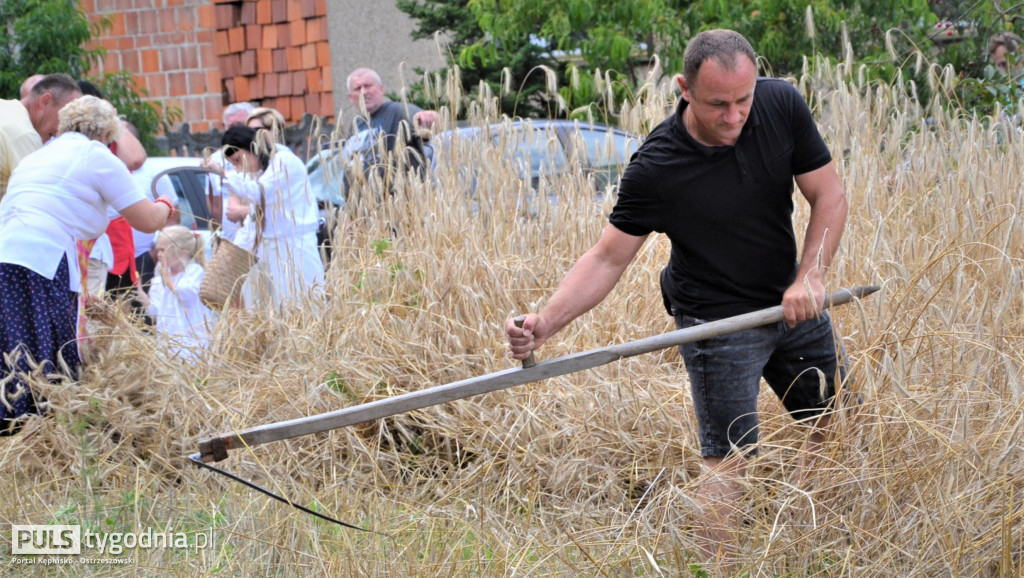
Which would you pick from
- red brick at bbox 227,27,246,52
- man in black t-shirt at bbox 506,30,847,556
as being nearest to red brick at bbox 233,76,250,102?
red brick at bbox 227,27,246,52

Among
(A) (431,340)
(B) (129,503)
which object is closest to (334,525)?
(B) (129,503)

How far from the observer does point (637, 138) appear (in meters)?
5.80

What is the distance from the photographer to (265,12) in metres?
16.3

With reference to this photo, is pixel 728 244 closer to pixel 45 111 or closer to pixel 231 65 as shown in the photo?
pixel 45 111

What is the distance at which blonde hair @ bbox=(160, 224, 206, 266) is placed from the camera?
21.7ft

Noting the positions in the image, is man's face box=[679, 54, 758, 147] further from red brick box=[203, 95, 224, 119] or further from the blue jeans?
red brick box=[203, 95, 224, 119]

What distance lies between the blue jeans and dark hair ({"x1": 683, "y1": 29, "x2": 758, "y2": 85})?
738 millimetres

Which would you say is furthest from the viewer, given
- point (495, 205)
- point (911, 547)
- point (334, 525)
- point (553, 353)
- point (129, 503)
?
point (495, 205)

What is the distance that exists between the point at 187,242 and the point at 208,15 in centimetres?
1103

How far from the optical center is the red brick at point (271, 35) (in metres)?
16.3

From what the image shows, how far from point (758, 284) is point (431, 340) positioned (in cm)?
197

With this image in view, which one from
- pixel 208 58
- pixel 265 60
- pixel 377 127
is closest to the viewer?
pixel 377 127

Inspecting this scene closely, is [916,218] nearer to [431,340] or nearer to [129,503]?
[431,340]

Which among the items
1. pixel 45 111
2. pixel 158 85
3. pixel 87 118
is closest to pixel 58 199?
pixel 87 118
